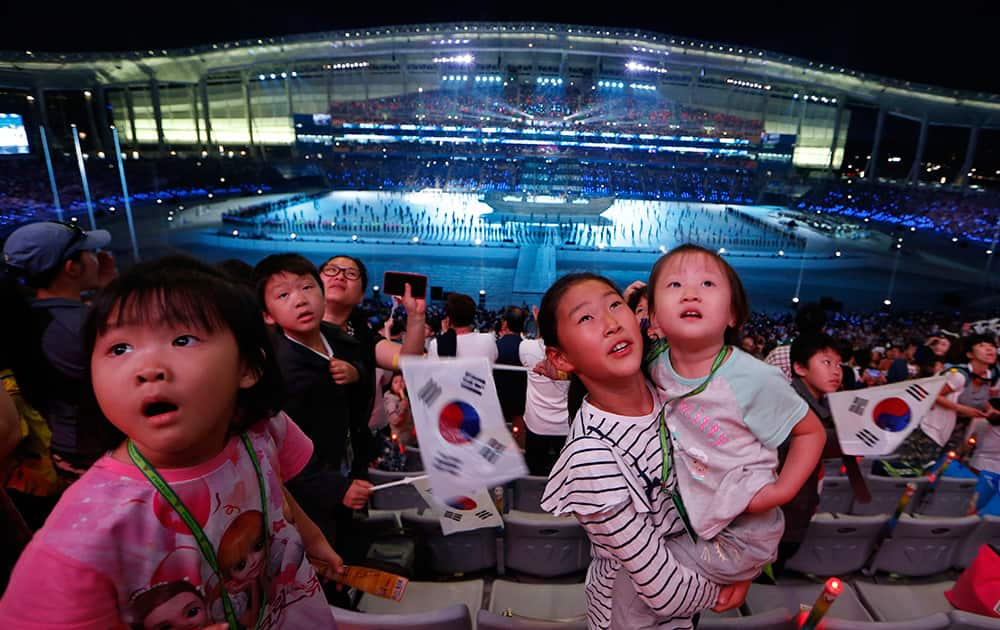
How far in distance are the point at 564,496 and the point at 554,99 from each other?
94.3ft

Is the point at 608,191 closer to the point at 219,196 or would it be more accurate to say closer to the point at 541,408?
the point at 219,196

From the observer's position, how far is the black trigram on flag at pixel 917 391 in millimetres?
1827

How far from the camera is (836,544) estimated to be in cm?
231

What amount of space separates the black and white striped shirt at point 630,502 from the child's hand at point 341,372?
2.80ft

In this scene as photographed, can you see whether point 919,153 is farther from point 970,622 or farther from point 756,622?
point 756,622

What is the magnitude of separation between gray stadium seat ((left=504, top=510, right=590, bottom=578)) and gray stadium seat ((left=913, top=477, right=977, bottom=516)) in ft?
7.40

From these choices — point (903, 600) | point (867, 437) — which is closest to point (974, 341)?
point (903, 600)

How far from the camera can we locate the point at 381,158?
27.2 metres

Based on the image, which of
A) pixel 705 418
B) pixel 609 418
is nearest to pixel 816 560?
pixel 705 418

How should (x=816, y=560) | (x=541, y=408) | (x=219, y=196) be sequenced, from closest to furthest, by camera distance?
(x=816, y=560) < (x=541, y=408) < (x=219, y=196)

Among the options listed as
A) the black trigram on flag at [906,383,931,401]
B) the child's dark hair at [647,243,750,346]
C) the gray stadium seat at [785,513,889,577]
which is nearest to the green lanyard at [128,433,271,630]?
the child's dark hair at [647,243,750,346]

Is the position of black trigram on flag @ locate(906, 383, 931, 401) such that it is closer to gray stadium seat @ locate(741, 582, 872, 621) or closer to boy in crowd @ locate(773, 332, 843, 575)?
boy in crowd @ locate(773, 332, 843, 575)

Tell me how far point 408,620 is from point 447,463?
0.56m

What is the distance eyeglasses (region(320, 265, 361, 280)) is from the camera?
83.2 inches
